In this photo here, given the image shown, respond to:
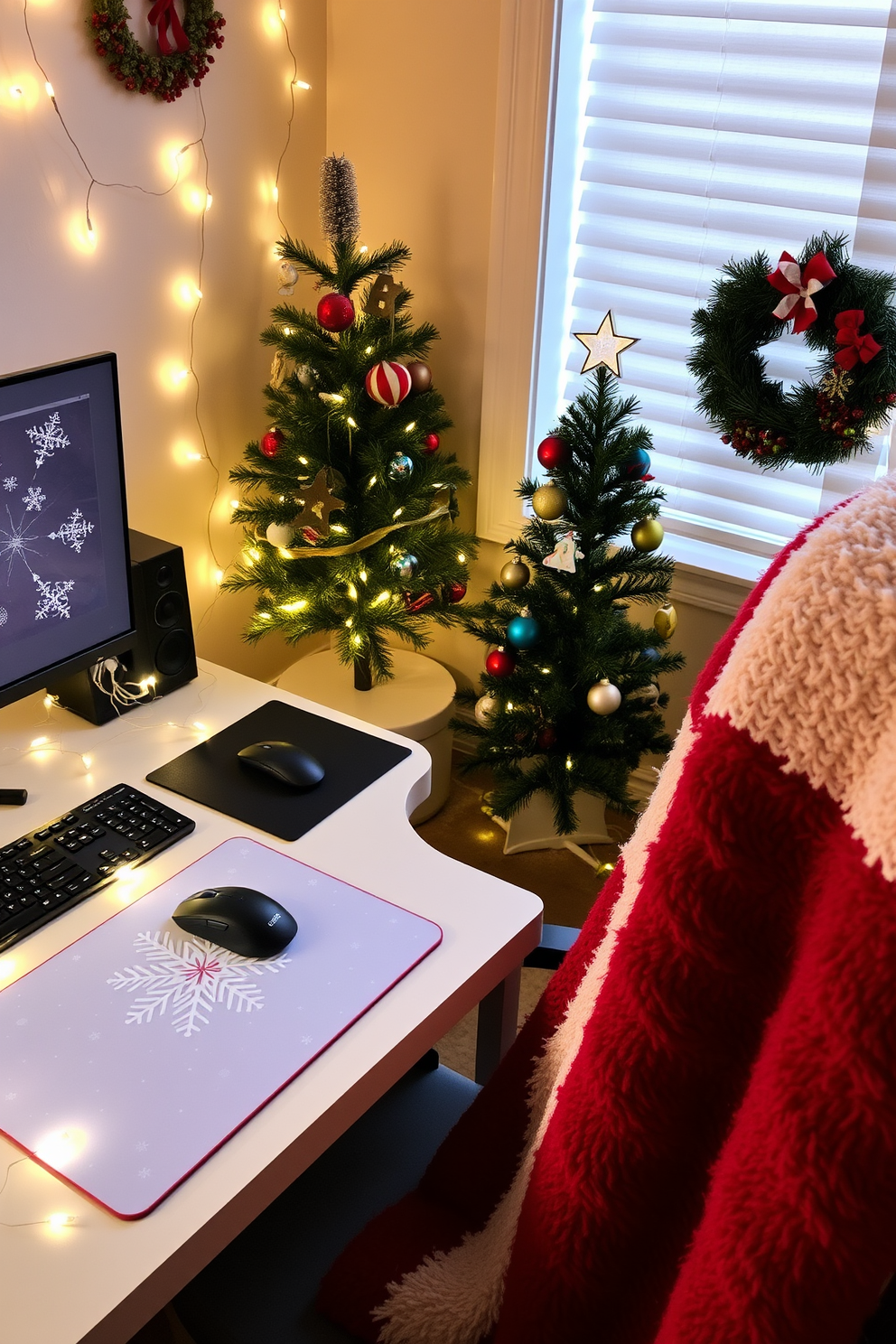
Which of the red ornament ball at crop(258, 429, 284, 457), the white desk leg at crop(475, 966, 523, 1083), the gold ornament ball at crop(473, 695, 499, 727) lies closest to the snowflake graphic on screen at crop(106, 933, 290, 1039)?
the white desk leg at crop(475, 966, 523, 1083)

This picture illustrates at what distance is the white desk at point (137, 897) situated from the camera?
0.86 m

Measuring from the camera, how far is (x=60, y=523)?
4.21 feet

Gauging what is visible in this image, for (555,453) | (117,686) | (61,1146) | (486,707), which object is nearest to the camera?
(61,1146)

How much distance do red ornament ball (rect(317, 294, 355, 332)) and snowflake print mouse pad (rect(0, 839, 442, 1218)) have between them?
44.8 inches

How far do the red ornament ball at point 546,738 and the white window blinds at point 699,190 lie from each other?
1.46 ft

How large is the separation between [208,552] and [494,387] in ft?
2.25

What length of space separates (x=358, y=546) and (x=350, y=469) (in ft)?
0.51

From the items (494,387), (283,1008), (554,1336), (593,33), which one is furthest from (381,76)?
(554,1336)

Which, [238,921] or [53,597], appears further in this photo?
[53,597]

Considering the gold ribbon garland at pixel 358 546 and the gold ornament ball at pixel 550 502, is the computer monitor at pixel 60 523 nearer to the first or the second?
the gold ribbon garland at pixel 358 546

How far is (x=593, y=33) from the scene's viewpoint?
2.05 metres

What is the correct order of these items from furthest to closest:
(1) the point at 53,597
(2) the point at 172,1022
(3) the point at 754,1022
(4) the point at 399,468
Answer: (4) the point at 399,468, (1) the point at 53,597, (2) the point at 172,1022, (3) the point at 754,1022

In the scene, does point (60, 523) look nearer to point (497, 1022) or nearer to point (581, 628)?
point (497, 1022)

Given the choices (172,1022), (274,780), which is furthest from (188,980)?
(274,780)
